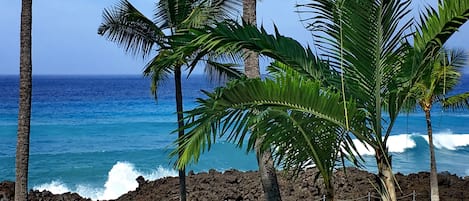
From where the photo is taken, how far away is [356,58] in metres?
5.02

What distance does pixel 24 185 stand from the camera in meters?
8.83

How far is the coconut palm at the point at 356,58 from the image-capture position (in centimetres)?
462

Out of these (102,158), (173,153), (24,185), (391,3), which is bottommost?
(102,158)

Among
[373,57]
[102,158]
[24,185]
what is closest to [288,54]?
[373,57]

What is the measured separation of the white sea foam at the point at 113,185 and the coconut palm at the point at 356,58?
18444mm

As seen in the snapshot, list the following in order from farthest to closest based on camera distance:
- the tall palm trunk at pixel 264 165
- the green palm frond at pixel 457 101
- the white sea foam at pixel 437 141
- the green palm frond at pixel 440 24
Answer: the white sea foam at pixel 437 141
the green palm frond at pixel 457 101
the tall palm trunk at pixel 264 165
the green palm frond at pixel 440 24

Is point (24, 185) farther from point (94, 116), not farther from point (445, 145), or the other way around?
point (94, 116)

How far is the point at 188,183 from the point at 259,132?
11.6 meters

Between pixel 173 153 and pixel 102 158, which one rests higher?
pixel 173 153

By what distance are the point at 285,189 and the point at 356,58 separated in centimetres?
987

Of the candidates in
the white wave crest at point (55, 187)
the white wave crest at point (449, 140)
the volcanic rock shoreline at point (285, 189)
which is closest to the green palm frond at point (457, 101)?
the volcanic rock shoreline at point (285, 189)

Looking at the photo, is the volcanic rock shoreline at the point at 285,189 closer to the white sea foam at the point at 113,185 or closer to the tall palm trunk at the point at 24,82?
the tall palm trunk at the point at 24,82

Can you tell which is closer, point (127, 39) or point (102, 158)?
point (127, 39)

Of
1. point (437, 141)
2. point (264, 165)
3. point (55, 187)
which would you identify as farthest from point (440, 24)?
point (437, 141)
